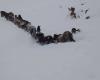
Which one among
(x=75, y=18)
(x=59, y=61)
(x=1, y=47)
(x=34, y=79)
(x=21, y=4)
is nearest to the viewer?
(x=34, y=79)

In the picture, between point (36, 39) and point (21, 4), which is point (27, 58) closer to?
point (36, 39)

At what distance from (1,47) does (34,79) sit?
2.12 m

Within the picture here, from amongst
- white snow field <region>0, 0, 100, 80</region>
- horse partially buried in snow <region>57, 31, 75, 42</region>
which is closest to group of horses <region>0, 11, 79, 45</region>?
horse partially buried in snow <region>57, 31, 75, 42</region>

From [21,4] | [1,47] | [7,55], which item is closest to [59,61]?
[7,55]

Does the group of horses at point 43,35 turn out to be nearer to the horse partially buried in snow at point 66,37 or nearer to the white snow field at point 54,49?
the horse partially buried in snow at point 66,37

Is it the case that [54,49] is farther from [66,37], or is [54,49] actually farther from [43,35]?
[43,35]

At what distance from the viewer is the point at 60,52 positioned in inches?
225

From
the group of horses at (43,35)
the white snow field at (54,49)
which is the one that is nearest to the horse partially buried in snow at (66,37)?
the group of horses at (43,35)

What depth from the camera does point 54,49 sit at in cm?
595

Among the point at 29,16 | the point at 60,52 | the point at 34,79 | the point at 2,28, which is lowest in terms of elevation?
the point at 34,79

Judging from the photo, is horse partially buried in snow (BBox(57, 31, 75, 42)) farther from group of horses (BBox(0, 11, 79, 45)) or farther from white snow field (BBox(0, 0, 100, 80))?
white snow field (BBox(0, 0, 100, 80))

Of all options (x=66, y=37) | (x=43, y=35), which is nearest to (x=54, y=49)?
(x=66, y=37)

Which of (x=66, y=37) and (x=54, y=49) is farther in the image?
(x=66, y=37)

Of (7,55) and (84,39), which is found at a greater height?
(84,39)
